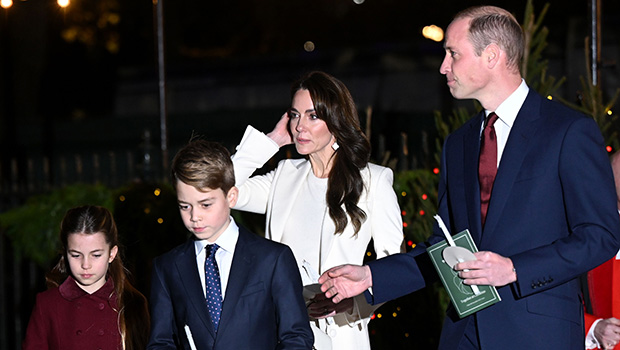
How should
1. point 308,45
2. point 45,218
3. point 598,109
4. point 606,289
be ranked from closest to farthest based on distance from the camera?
1. point 606,289
2. point 598,109
3. point 45,218
4. point 308,45

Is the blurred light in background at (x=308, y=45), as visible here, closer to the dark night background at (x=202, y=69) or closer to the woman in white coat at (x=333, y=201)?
the dark night background at (x=202, y=69)

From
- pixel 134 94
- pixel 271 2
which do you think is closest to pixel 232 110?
pixel 134 94

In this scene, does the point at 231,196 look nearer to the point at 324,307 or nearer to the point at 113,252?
the point at 324,307

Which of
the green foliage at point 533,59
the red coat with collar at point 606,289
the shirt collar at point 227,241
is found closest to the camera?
the shirt collar at point 227,241

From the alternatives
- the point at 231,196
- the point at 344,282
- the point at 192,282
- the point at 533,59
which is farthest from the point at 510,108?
the point at 533,59

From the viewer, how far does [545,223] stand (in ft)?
10.2

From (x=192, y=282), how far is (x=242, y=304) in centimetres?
20

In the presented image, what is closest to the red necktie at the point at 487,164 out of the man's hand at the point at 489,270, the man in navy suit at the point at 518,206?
the man in navy suit at the point at 518,206

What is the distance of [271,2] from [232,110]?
4.89 meters

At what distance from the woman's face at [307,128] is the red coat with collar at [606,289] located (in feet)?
4.13

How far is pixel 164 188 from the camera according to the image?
6.52 metres

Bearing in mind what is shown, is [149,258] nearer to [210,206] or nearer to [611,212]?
[210,206]

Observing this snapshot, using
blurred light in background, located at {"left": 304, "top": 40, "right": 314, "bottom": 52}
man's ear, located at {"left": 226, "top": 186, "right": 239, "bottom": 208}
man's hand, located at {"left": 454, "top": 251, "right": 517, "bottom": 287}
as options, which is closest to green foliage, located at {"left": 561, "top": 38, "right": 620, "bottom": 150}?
man's hand, located at {"left": 454, "top": 251, "right": 517, "bottom": 287}

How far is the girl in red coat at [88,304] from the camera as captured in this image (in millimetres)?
3873
